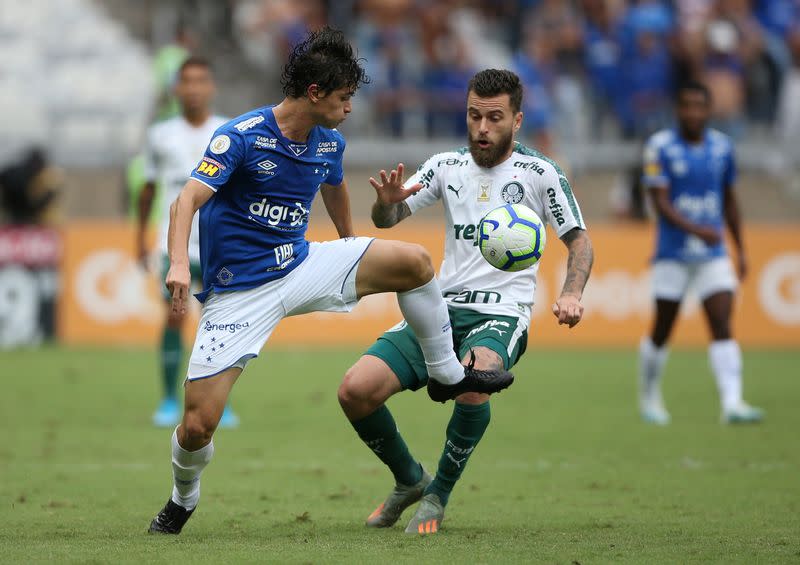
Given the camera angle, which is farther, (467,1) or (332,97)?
(467,1)

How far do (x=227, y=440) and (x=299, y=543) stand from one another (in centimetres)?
419

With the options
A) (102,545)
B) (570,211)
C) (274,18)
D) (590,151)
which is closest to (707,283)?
(570,211)

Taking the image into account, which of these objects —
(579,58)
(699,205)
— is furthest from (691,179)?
(579,58)

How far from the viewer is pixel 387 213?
6734mm

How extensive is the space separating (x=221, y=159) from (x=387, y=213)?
105 cm

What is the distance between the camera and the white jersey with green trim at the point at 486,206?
266 inches

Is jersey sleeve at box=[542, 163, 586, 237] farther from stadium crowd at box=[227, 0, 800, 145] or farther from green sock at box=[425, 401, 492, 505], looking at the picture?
stadium crowd at box=[227, 0, 800, 145]

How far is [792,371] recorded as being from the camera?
15.3m

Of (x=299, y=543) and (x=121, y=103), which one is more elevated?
(x=299, y=543)

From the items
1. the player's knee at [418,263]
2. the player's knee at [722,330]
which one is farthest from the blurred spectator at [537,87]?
the player's knee at [418,263]

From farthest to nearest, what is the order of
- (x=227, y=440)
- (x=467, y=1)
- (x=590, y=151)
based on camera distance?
(x=467, y=1) < (x=590, y=151) < (x=227, y=440)

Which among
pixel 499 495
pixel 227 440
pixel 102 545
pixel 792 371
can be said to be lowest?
pixel 792 371

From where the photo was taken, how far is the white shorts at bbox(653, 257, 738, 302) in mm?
11102

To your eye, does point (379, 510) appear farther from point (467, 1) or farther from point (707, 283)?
point (467, 1)
